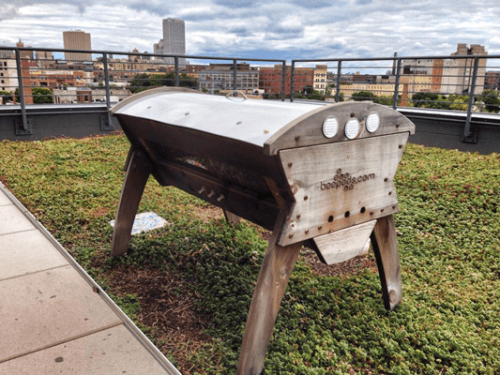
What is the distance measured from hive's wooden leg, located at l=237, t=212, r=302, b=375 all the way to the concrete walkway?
1.32 feet

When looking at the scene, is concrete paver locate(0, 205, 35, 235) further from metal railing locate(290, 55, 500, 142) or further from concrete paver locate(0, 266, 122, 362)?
metal railing locate(290, 55, 500, 142)

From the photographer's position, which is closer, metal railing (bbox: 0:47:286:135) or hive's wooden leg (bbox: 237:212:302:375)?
hive's wooden leg (bbox: 237:212:302:375)

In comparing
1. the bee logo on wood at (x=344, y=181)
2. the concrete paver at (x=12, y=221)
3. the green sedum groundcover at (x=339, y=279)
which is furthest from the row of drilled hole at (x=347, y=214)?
the concrete paver at (x=12, y=221)

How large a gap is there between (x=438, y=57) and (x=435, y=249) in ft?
19.9

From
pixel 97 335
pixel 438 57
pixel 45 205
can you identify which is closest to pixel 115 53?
pixel 45 205

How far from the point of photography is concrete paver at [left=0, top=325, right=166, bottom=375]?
2197 millimetres

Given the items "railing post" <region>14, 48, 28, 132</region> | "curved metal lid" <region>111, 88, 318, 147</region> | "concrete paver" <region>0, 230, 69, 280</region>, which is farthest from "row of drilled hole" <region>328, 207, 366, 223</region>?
"railing post" <region>14, 48, 28, 132</region>

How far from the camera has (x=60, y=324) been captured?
2.62 meters

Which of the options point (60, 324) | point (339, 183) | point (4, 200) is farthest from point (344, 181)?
point (4, 200)

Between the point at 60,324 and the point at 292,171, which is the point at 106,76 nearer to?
the point at 60,324

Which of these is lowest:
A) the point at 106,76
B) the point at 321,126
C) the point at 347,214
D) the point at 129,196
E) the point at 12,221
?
the point at 12,221

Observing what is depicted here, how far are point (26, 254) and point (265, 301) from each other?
2.44 meters

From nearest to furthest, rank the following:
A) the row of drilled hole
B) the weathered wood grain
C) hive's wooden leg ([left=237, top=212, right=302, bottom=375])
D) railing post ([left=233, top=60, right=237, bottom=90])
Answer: the weathered wood grain
hive's wooden leg ([left=237, top=212, right=302, bottom=375])
the row of drilled hole
railing post ([left=233, top=60, right=237, bottom=90])

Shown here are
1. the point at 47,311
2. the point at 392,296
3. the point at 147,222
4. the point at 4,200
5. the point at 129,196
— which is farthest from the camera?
the point at 4,200
